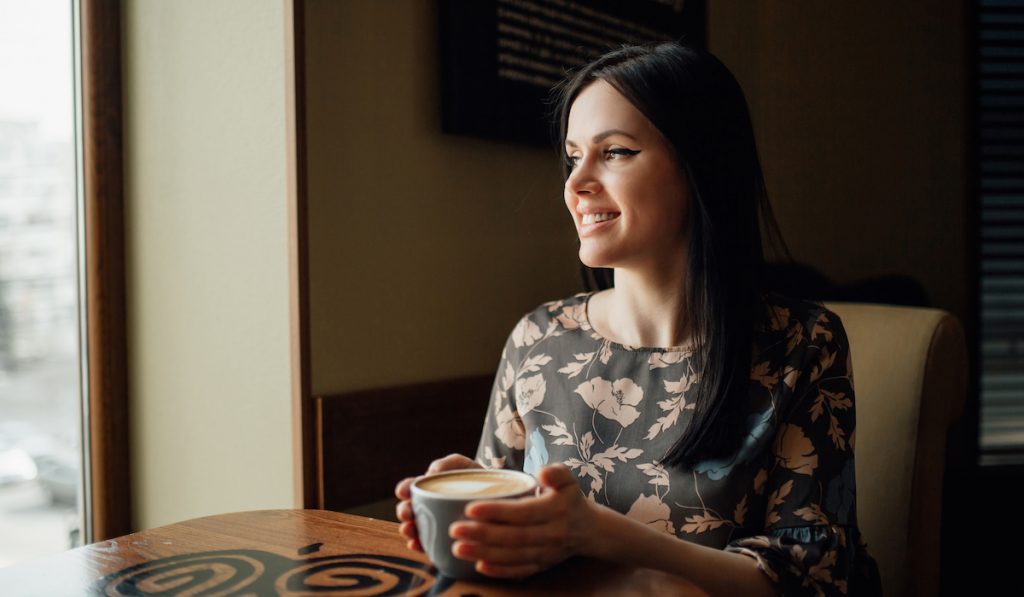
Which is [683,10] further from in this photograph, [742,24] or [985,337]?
[985,337]

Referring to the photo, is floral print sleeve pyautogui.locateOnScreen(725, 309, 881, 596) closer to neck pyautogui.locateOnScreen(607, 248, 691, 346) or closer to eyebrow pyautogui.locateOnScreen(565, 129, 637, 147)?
neck pyautogui.locateOnScreen(607, 248, 691, 346)

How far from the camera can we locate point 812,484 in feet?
3.67

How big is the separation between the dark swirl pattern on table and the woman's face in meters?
0.60

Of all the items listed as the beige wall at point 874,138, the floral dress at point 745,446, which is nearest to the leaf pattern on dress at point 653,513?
the floral dress at point 745,446

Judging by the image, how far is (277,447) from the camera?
162 centimetres

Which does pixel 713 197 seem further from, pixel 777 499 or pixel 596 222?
pixel 777 499

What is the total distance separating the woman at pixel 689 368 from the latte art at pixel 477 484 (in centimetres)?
18

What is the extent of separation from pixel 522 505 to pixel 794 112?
2532 mm

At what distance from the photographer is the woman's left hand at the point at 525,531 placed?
2.62ft

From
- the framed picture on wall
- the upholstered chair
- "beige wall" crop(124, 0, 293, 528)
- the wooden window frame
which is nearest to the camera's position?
the upholstered chair

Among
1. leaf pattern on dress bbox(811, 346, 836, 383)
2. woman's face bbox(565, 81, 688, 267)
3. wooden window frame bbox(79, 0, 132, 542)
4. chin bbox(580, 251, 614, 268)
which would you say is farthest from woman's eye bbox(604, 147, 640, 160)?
wooden window frame bbox(79, 0, 132, 542)

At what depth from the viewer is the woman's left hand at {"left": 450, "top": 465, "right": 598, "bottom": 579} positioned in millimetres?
798

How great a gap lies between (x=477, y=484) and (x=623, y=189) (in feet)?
1.87

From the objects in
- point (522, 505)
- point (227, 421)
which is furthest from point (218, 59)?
point (522, 505)
